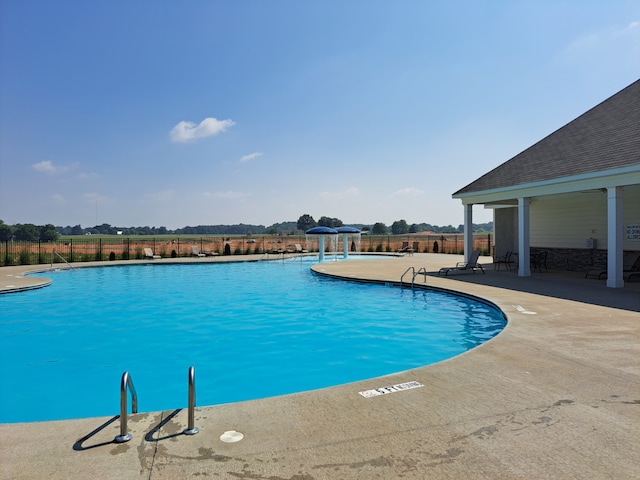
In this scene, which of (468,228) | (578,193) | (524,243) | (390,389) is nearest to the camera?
(390,389)

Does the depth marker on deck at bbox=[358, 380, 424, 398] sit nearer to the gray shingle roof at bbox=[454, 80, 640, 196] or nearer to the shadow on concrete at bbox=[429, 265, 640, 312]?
the shadow on concrete at bbox=[429, 265, 640, 312]

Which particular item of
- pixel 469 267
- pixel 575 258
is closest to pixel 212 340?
pixel 469 267

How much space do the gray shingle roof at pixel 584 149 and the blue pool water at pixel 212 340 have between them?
238 inches

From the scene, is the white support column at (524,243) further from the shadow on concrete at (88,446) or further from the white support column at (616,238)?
the shadow on concrete at (88,446)

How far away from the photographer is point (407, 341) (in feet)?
28.3

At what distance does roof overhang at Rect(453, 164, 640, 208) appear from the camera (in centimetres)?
1156

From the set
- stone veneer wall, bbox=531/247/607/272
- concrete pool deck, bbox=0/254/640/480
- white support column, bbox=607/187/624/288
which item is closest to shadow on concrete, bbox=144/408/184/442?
concrete pool deck, bbox=0/254/640/480

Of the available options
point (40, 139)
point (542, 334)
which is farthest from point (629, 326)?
point (40, 139)

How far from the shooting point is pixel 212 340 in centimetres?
896

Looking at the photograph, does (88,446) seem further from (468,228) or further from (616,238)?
(468,228)

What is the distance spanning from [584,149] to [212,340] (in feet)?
44.4

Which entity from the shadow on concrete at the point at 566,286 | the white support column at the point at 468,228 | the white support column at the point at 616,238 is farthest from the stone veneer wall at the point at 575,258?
the white support column at the point at 616,238

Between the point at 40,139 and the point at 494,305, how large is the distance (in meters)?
25.3

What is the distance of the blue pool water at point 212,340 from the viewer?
6.60 m
